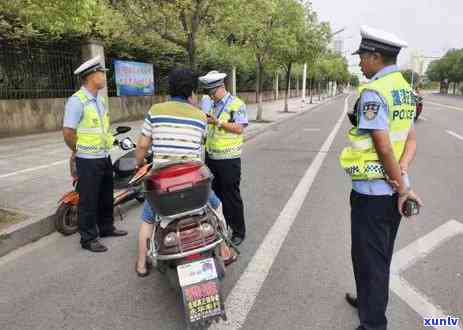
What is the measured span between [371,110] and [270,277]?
1.87 metres

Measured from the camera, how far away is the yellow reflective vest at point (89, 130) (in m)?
3.87

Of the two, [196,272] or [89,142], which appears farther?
[89,142]

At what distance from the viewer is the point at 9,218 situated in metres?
4.57

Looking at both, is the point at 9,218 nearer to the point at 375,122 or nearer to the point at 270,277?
the point at 270,277

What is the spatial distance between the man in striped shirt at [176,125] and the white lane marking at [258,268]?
46.6 inches

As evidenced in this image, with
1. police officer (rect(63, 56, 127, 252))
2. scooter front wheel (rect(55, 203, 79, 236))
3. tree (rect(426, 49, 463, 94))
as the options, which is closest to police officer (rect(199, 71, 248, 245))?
police officer (rect(63, 56, 127, 252))

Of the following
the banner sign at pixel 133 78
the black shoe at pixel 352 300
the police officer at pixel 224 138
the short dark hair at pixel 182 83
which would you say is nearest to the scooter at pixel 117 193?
the police officer at pixel 224 138

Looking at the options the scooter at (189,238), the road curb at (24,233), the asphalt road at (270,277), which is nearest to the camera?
the scooter at (189,238)

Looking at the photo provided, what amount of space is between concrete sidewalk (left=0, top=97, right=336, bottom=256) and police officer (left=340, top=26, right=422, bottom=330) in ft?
11.6

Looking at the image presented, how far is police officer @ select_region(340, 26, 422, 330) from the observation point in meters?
2.31

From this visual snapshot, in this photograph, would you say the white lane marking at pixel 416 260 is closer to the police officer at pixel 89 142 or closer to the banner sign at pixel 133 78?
the police officer at pixel 89 142

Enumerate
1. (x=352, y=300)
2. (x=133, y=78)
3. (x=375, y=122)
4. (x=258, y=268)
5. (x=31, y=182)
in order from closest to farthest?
(x=375, y=122) < (x=352, y=300) < (x=258, y=268) < (x=31, y=182) < (x=133, y=78)

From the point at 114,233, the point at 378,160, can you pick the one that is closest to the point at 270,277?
the point at 378,160

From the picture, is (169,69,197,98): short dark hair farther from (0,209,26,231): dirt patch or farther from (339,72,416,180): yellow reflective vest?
(0,209,26,231): dirt patch
